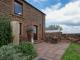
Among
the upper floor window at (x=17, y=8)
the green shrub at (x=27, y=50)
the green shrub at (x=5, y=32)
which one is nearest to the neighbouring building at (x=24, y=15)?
the upper floor window at (x=17, y=8)

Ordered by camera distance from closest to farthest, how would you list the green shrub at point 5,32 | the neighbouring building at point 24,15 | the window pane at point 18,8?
1. the green shrub at point 5,32
2. the neighbouring building at point 24,15
3. the window pane at point 18,8

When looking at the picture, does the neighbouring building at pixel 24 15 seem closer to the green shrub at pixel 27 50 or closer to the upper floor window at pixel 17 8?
the upper floor window at pixel 17 8

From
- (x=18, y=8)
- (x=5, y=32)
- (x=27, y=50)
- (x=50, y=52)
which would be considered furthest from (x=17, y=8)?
(x=27, y=50)

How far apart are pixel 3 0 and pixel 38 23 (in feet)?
33.4

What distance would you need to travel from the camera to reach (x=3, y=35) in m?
10.9

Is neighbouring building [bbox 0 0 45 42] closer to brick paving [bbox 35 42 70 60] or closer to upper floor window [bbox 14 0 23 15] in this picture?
upper floor window [bbox 14 0 23 15]

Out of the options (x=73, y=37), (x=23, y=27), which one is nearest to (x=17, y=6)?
(x=23, y=27)

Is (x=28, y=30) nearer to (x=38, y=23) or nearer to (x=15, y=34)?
(x=38, y=23)

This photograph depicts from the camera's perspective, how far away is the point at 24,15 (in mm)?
18797

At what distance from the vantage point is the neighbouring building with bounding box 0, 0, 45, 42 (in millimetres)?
14944

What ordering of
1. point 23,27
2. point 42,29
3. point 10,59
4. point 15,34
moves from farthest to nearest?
point 42,29
point 23,27
point 15,34
point 10,59

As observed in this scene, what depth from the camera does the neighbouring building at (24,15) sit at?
49.0 ft

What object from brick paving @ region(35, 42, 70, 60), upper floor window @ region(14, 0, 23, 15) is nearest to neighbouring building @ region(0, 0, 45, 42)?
upper floor window @ region(14, 0, 23, 15)

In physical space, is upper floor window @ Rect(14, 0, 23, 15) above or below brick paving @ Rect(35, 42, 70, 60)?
above
